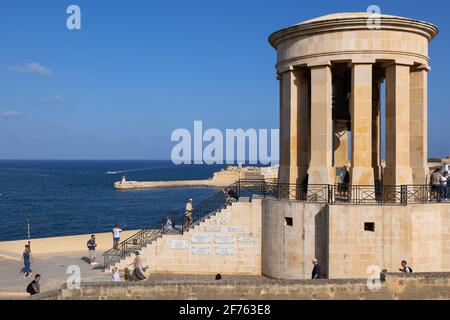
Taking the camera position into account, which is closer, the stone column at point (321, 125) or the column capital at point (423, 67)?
the stone column at point (321, 125)

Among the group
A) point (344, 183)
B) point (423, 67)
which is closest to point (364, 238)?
point (344, 183)

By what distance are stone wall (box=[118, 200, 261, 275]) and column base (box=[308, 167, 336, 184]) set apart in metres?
2.63

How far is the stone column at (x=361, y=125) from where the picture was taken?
18.2 meters

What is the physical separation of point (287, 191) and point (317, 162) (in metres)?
2.27

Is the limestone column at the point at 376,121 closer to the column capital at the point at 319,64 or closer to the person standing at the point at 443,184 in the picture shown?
the person standing at the point at 443,184

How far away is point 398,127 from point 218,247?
9269 millimetres

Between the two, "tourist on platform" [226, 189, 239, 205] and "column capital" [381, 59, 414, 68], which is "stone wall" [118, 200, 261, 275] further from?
"column capital" [381, 59, 414, 68]

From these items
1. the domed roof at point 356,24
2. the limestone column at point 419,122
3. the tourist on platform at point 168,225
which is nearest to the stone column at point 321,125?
the domed roof at point 356,24

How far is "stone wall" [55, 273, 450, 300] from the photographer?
12.3 m

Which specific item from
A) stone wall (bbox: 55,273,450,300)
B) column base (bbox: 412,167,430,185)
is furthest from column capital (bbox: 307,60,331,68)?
stone wall (bbox: 55,273,450,300)

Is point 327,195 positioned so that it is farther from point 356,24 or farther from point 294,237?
point 356,24
